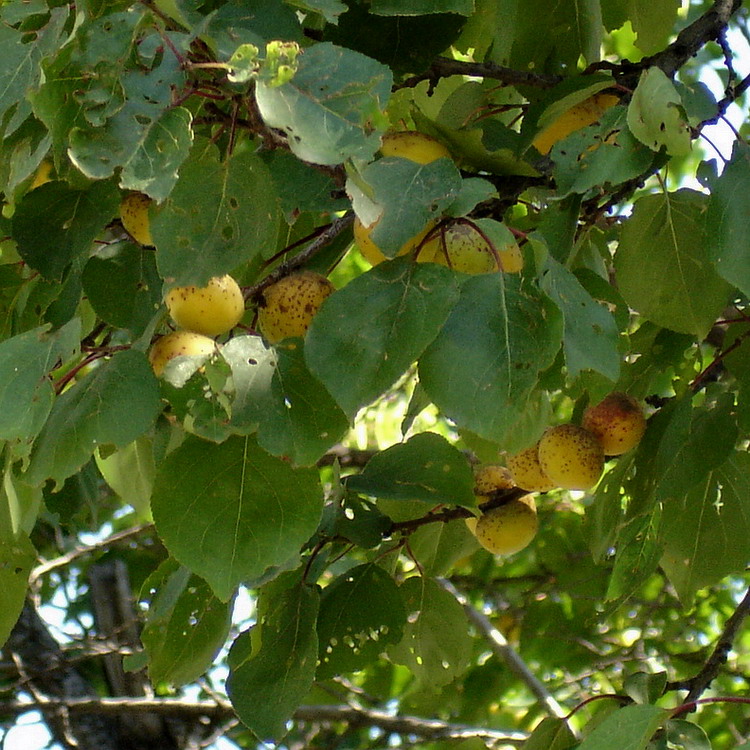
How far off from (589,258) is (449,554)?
0.77 metres

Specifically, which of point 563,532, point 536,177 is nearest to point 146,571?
point 563,532

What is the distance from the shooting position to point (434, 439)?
1.77 meters

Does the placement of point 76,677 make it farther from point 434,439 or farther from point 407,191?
point 407,191

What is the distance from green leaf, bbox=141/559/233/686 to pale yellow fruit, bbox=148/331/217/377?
0.50 m

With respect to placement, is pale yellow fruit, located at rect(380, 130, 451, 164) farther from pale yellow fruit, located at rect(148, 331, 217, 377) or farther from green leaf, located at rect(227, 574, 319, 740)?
green leaf, located at rect(227, 574, 319, 740)

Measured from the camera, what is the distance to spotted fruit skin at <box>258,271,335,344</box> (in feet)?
4.46

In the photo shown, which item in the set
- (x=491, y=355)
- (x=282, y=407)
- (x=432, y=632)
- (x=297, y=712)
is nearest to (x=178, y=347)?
(x=282, y=407)

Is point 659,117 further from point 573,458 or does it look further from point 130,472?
point 130,472

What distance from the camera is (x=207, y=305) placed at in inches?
51.8

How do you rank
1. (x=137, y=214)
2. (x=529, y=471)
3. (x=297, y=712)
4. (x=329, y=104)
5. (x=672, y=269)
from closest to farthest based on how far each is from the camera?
1. (x=329, y=104)
2. (x=137, y=214)
3. (x=672, y=269)
4. (x=529, y=471)
5. (x=297, y=712)

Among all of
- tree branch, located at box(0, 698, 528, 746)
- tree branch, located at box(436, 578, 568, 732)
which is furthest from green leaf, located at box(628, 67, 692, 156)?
tree branch, located at box(0, 698, 528, 746)

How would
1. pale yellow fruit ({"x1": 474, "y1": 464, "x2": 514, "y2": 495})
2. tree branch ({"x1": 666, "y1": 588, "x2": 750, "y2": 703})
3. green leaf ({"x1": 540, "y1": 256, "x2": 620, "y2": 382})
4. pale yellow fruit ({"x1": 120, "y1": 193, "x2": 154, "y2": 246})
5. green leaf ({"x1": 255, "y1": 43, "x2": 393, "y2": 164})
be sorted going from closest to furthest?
green leaf ({"x1": 255, "y1": 43, "x2": 393, "y2": 164}), green leaf ({"x1": 540, "y1": 256, "x2": 620, "y2": 382}), pale yellow fruit ({"x1": 120, "y1": 193, "x2": 154, "y2": 246}), tree branch ({"x1": 666, "y1": 588, "x2": 750, "y2": 703}), pale yellow fruit ({"x1": 474, "y1": 464, "x2": 514, "y2": 495})

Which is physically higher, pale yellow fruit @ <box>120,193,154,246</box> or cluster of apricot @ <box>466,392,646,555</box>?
pale yellow fruit @ <box>120,193,154,246</box>

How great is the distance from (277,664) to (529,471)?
2.00 feet
